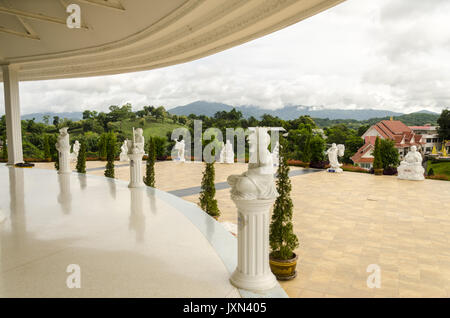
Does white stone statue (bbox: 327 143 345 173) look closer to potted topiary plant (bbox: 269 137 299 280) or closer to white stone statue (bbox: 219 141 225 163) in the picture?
white stone statue (bbox: 219 141 225 163)

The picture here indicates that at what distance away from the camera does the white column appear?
10594 mm

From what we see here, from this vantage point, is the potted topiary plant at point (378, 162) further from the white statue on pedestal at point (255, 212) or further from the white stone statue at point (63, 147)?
the white statue on pedestal at point (255, 212)

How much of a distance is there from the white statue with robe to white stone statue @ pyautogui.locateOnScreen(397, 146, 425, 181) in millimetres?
11573

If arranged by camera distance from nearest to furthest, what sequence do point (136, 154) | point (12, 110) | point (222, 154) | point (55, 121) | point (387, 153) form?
1. point (136, 154)
2. point (12, 110)
3. point (387, 153)
4. point (222, 154)
5. point (55, 121)

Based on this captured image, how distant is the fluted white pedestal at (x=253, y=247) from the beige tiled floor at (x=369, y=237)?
4.37ft

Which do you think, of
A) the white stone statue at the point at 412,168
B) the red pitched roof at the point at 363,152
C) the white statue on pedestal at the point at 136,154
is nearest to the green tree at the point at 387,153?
the white stone statue at the point at 412,168

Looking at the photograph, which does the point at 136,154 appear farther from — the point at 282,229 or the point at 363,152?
the point at 363,152

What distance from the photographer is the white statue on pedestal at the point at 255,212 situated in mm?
2250

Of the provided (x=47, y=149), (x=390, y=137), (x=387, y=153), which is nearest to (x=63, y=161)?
(x=47, y=149)

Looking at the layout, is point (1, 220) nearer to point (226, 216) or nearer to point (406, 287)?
point (226, 216)

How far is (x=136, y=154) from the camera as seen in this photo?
20.4 ft

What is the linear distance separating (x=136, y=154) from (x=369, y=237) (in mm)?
4655

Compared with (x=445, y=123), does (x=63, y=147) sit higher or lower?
lower
